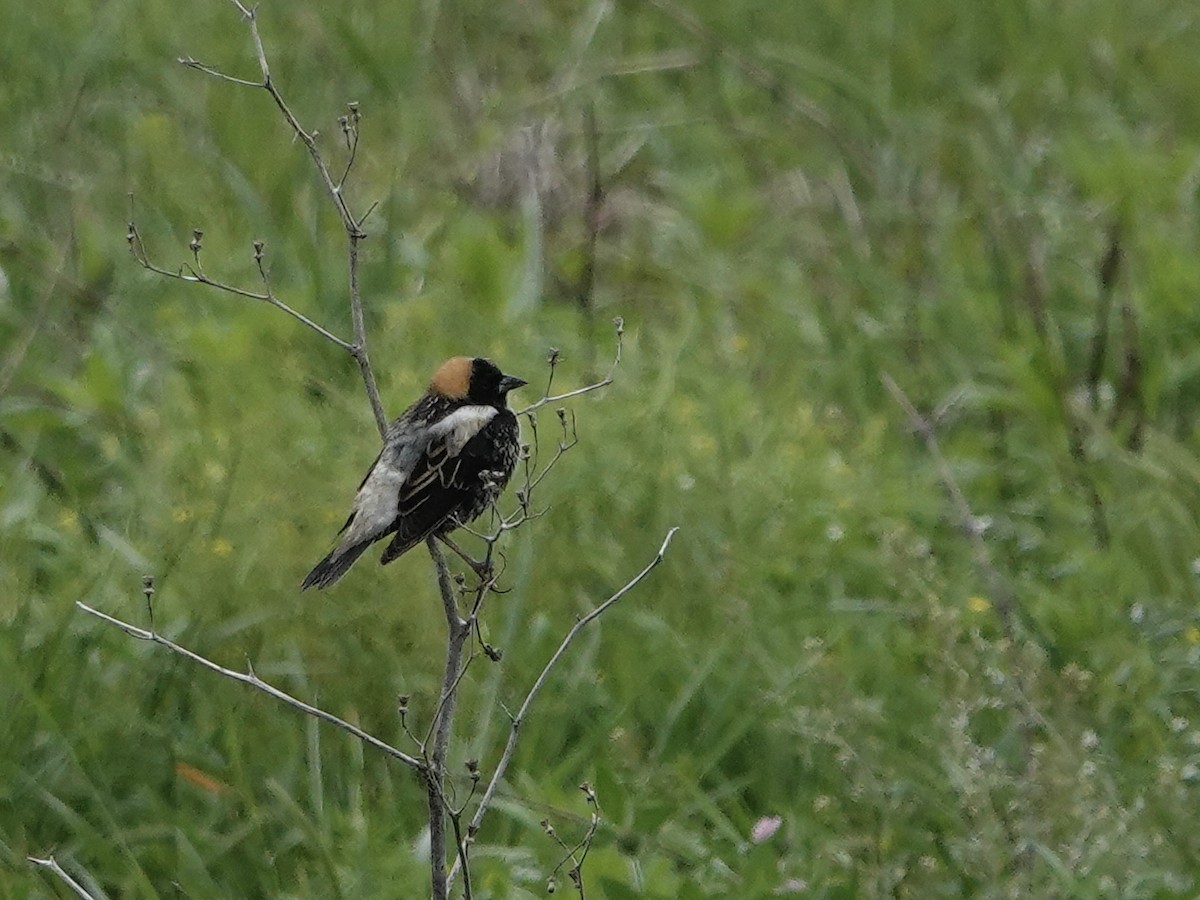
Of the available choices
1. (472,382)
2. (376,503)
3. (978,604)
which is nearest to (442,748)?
(376,503)

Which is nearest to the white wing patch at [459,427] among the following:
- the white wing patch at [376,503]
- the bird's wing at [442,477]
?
the bird's wing at [442,477]

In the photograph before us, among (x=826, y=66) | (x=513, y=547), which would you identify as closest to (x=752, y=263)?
(x=826, y=66)

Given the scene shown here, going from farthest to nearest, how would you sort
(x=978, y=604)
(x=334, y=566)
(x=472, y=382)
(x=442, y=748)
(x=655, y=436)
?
(x=655, y=436) < (x=978, y=604) < (x=472, y=382) < (x=334, y=566) < (x=442, y=748)

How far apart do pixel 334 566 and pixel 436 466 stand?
0.28m

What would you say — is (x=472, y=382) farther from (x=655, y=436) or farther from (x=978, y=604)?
(x=978, y=604)

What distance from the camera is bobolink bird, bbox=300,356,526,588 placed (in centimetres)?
398

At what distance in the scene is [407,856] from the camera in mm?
3666

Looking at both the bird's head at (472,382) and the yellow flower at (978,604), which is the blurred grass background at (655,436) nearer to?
the yellow flower at (978,604)

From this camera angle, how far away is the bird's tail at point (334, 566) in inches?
157

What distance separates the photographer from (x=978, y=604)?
463 centimetres

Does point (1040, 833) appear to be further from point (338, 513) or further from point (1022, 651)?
point (338, 513)

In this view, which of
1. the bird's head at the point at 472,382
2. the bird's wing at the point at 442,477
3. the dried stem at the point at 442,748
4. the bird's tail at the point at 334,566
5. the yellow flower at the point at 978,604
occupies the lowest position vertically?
the yellow flower at the point at 978,604

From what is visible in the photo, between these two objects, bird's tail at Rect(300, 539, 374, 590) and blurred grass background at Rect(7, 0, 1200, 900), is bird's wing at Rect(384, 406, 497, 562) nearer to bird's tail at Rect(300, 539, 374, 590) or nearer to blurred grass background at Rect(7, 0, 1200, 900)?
bird's tail at Rect(300, 539, 374, 590)

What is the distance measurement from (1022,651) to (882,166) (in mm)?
3089
